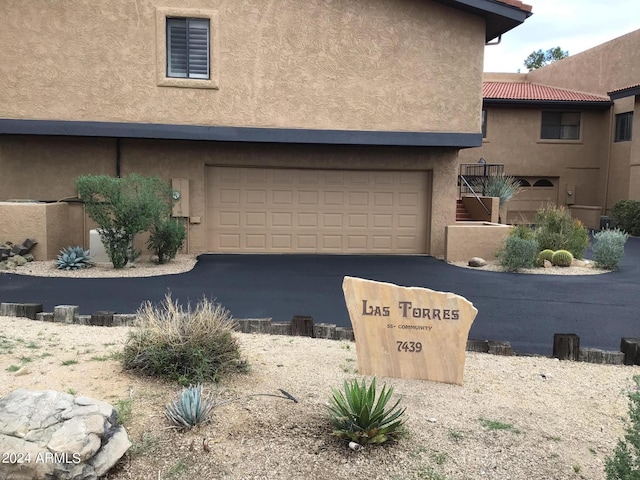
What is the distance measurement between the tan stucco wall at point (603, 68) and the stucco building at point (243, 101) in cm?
1587

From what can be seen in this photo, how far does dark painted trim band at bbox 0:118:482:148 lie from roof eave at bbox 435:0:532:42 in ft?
9.91

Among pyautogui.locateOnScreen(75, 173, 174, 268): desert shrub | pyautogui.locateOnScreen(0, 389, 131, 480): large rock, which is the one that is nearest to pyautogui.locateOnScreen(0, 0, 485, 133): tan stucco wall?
pyautogui.locateOnScreen(75, 173, 174, 268): desert shrub

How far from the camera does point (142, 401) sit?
493 cm

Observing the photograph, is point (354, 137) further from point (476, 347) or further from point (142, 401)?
point (142, 401)

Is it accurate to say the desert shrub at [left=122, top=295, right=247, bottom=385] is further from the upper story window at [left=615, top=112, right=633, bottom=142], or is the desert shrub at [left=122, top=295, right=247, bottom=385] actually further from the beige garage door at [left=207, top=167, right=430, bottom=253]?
the upper story window at [left=615, top=112, right=633, bottom=142]

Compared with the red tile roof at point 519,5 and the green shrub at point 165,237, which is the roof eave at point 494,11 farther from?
the green shrub at point 165,237

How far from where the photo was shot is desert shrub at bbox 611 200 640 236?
2388 centimetres

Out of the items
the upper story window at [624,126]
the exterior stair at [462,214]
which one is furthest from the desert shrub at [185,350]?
the upper story window at [624,126]

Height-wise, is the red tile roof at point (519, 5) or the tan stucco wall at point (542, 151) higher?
the red tile roof at point (519, 5)

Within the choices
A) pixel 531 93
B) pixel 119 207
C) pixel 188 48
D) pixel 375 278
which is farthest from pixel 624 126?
pixel 119 207

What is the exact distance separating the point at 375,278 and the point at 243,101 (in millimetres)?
5938

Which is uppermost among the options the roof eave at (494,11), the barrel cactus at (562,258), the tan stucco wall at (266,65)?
the roof eave at (494,11)

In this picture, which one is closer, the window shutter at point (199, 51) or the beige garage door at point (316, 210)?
the window shutter at point (199, 51)

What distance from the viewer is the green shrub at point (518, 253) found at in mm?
13484
